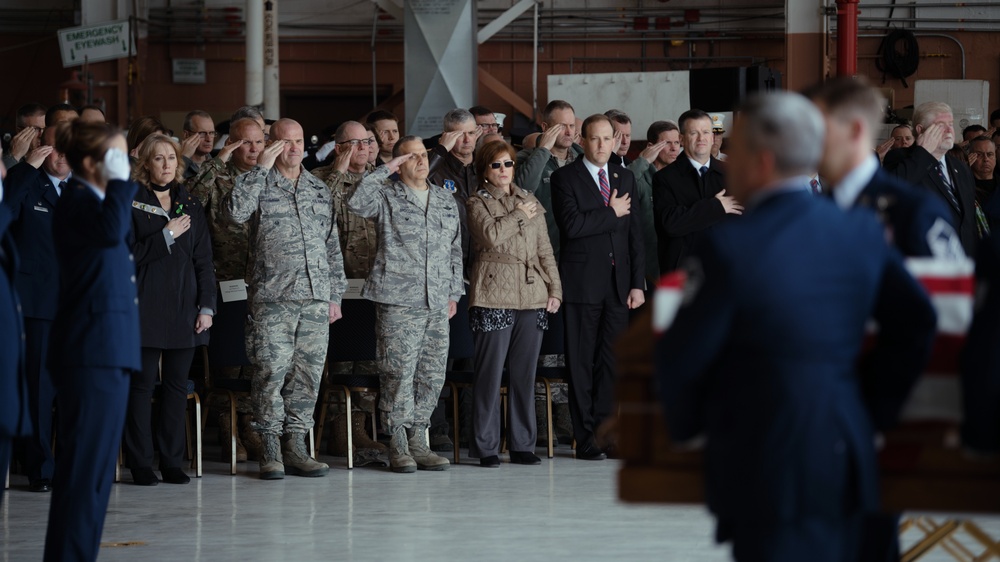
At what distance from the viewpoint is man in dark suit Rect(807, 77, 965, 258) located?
273 centimetres

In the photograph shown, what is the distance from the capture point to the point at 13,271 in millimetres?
3990

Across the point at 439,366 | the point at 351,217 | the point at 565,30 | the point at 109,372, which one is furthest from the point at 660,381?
the point at 565,30

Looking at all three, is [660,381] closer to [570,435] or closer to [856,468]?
[856,468]

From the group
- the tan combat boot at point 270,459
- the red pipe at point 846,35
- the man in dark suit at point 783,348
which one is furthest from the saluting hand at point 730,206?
the red pipe at point 846,35

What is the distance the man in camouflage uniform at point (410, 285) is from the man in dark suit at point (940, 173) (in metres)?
2.15

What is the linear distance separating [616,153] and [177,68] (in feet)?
22.6

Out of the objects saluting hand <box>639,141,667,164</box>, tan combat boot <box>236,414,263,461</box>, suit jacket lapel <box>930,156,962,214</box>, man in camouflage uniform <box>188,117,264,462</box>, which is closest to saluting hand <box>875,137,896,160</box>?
saluting hand <box>639,141,667,164</box>

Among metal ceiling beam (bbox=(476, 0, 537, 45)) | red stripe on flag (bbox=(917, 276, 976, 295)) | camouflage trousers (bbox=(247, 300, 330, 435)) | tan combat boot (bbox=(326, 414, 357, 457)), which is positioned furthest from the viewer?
metal ceiling beam (bbox=(476, 0, 537, 45))

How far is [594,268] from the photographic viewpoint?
22.4ft

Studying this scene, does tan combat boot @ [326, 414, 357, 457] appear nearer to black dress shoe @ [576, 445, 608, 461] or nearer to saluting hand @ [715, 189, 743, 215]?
black dress shoe @ [576, 445, 608, 461]

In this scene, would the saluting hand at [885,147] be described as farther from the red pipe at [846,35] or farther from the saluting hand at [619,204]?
the red pipe at [846,35]

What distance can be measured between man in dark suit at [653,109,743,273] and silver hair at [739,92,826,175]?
4.36m

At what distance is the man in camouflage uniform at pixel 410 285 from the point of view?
6.35 metres

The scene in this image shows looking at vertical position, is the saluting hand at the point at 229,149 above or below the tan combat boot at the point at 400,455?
above
